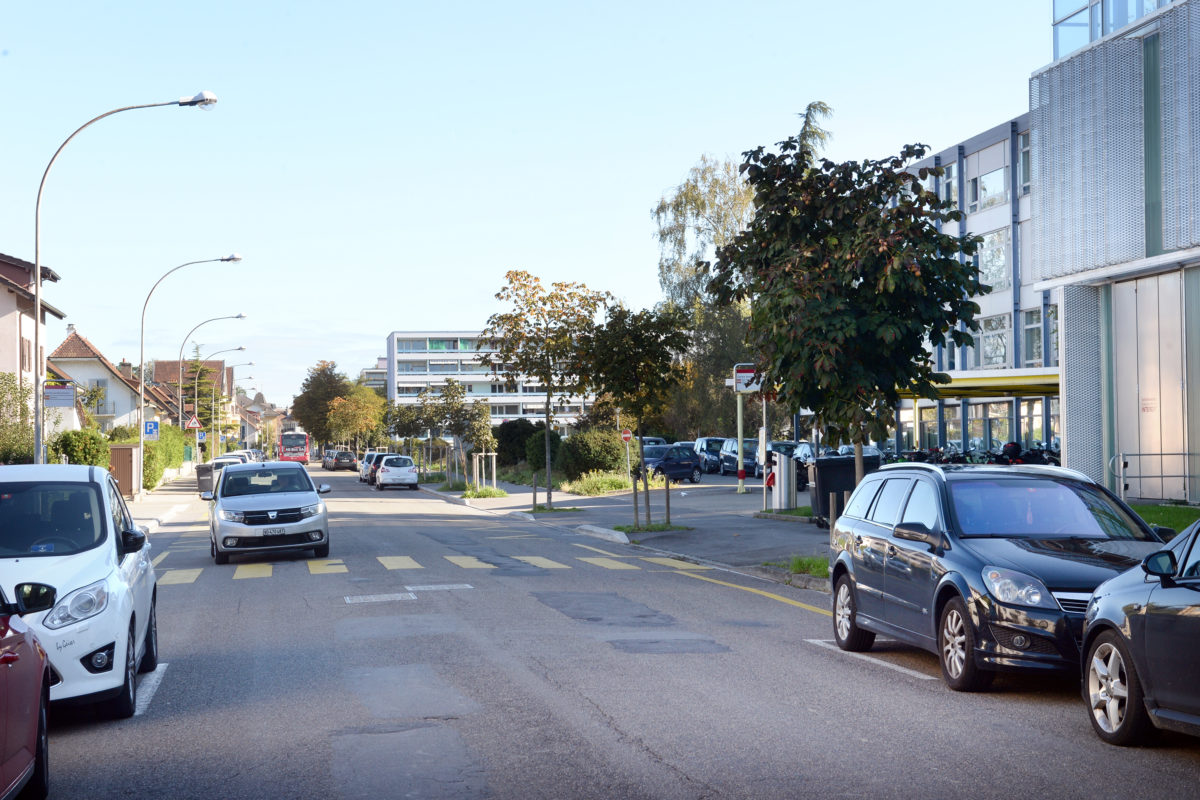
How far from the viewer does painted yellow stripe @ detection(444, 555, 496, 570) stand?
17.8 m

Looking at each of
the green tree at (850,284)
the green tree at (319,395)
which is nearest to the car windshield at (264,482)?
the green tree at (850,284)

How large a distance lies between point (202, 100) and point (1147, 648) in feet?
66.1

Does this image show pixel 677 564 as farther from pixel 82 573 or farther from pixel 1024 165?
pixel 1024 165

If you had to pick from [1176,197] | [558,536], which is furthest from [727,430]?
[1176,197]

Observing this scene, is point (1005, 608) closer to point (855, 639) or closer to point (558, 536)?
point (855, 639)

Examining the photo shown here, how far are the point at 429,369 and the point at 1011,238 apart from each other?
11197cm

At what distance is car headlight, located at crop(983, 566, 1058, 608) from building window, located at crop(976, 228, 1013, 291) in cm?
3764

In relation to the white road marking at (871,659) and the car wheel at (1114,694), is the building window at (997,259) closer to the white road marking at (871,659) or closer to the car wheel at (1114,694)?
the white road marking at (871,659)

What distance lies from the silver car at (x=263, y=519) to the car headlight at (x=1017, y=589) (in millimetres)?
13321

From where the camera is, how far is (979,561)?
26.9ft

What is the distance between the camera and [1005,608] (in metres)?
7.85

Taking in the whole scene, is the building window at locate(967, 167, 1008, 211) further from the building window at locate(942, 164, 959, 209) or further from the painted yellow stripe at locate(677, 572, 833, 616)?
the painted yellow stripe at locate(677, 572, 833, 616)

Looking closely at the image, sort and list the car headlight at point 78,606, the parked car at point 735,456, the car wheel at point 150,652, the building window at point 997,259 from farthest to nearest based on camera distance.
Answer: the parked car at point 735,456 < the building window at point 997,259 < the car wheel at point 150,652 < the car headlight at point 78,606

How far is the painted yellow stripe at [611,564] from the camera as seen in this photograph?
18.1 m
